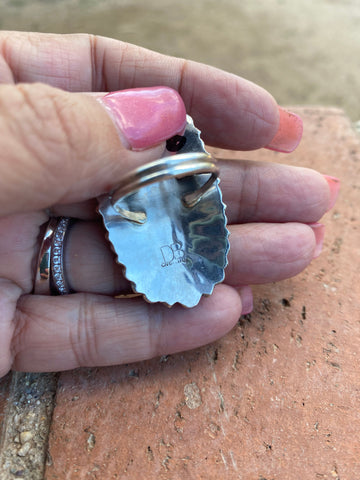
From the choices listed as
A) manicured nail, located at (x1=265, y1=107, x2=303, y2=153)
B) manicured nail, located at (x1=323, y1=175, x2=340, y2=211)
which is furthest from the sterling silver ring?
manicured nail, located at (x1=323, y1=175, x2=340, y2=211)

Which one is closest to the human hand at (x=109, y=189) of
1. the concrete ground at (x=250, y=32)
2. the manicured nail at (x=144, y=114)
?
the manicured nail at (x=144, y=114)

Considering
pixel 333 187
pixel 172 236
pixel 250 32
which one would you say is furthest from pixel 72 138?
pixel 250 32

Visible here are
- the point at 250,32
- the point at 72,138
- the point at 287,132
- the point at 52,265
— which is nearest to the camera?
the point at 72,138

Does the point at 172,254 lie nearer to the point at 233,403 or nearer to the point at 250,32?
the point at 233,403

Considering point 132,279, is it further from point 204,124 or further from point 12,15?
point 12,15

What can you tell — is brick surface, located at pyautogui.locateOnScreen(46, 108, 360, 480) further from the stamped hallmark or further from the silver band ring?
the silver band ring

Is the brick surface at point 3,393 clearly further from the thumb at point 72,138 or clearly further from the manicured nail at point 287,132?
the manicured nail at point 287,132
